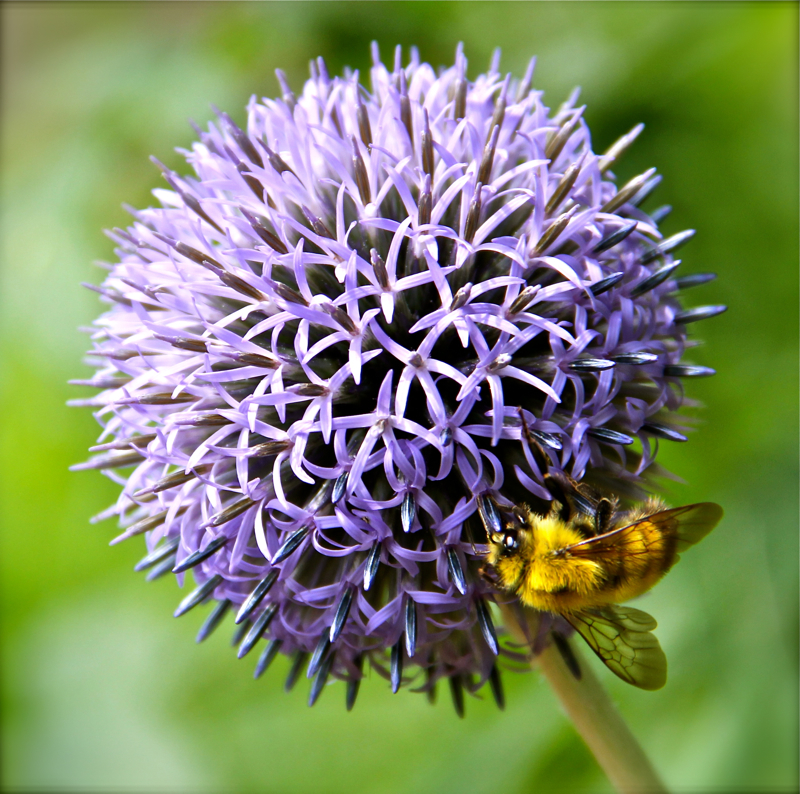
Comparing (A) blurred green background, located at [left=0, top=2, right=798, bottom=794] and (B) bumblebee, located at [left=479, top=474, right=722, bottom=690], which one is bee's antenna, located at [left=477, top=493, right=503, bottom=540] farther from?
(A) blurred green background, located at [left=0, top=2, right=798, bottom=794]

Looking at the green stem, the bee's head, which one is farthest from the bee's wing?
the green stem

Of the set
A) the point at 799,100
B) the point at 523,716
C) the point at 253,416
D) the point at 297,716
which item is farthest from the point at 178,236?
the point at 799,100

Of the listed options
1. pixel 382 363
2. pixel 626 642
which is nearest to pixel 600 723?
pixel 626 642

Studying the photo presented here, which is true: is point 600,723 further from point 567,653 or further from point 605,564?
point 605,564

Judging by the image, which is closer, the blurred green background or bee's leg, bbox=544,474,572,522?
bee's leg, bbox=544,474,572,522

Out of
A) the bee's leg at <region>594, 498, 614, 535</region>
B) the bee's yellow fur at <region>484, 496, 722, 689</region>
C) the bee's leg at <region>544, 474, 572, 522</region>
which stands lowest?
the bee's yellow fur at <region>484, 496, 722, 689</region>

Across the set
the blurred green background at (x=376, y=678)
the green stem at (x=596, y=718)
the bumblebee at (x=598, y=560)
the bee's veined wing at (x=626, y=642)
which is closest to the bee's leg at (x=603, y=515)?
the bumblebee at (x=598, y=560)

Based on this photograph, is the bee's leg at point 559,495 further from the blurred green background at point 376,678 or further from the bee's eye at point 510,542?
the blurred green background at point 376,678

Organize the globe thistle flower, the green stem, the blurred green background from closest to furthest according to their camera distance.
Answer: the globe thistle flower
the green stem
the blurred green background
